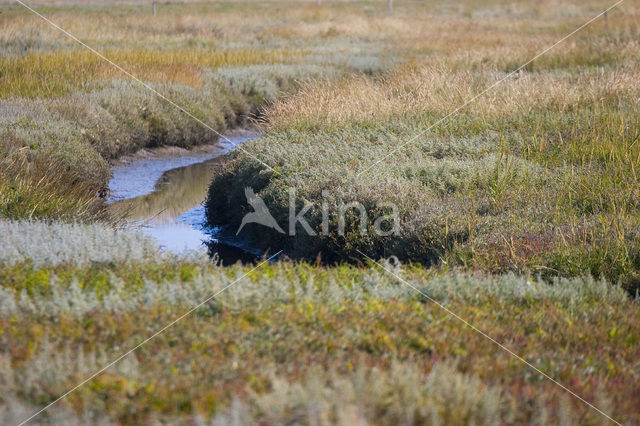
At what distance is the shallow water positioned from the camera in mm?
10031

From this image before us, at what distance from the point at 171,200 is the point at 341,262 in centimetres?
499

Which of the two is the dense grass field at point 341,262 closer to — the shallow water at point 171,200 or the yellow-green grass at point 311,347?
the yellow-green grass at point 311,347

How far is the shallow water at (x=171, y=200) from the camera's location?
1003 centimetres

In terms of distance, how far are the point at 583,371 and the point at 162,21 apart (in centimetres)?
3253

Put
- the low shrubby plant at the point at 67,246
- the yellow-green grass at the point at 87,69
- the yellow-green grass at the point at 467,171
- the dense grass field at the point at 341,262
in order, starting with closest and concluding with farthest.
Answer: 1. the dense grass field at the point at 341,262
2. the low shrubby plant at the point at 67,246
3. the yellow-green grass at the point at 467,171
4. the yellow-green grass at the point at 87,69

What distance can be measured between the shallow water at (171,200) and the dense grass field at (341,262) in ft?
1.12

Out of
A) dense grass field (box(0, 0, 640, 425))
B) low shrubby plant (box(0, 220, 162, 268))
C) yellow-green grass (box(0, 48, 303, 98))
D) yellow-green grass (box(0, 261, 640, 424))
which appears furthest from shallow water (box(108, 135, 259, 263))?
yellow-green grass (box(0, 261, 640, 424))

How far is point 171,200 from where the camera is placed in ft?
A: 40.1

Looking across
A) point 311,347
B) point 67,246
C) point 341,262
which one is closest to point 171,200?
point 341,262

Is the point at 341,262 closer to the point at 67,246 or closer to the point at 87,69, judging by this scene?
the point at 67,246

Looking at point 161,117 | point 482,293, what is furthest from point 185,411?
point 161,117

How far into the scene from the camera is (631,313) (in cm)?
529

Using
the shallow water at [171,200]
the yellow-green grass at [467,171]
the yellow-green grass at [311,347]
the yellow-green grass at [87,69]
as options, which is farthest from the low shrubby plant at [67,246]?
the yellow-green grass at [87,69]

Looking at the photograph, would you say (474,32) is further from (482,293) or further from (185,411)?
(185,411)
